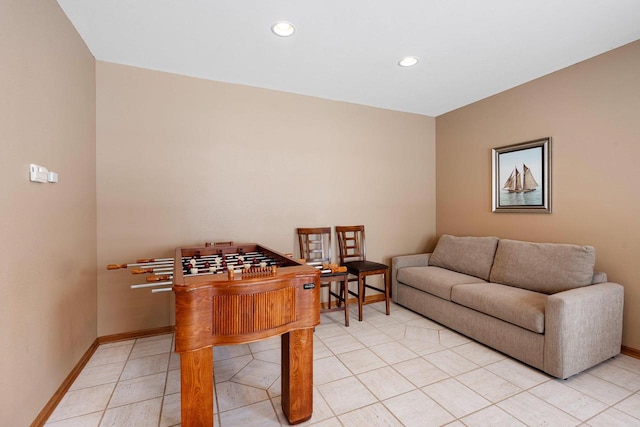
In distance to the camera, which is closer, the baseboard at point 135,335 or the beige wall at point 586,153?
the beige wall at point 586,153

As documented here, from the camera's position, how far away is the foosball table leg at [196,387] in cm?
138

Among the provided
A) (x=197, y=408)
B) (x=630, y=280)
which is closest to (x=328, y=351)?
(x=197, y=408)

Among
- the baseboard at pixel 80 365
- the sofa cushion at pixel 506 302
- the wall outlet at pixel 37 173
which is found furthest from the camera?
the sofa cushion at pixel 506 302

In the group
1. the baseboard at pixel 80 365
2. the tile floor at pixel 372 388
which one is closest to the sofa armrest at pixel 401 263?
the tile floor at pixel 372 388

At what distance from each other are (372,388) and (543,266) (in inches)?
75.0

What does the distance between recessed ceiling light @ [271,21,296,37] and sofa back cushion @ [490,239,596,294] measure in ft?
9.47

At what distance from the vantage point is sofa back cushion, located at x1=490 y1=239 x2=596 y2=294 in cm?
237

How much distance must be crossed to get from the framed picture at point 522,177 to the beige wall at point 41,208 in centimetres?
411

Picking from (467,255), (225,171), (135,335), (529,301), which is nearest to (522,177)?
(467,255)

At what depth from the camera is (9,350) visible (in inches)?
55.2

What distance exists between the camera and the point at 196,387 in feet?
4.60

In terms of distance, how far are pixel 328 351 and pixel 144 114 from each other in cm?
281

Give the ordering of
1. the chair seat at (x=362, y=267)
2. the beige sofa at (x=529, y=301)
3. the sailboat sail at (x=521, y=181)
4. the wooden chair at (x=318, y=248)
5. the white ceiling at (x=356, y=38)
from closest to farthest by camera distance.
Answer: the white ceiling at (x=356, y=38) → the beige sofa at (x=529, y=301) → the sailboat sail at (x=521, y=181) → the chair seat at (x=362, y=267) → the wooden chair at (x=318, y=248)

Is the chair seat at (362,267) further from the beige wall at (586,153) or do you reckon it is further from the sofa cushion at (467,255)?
the beige wall at (586,153)
